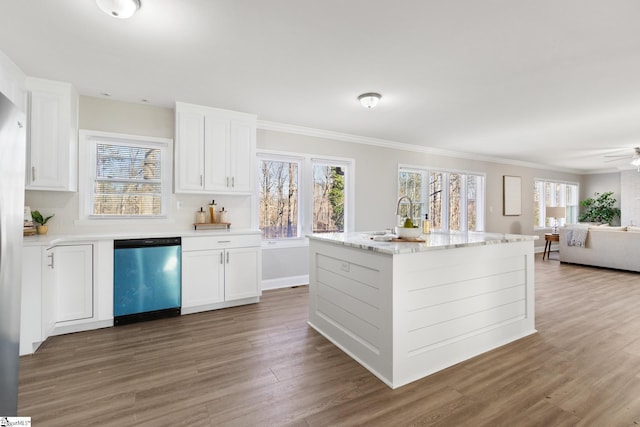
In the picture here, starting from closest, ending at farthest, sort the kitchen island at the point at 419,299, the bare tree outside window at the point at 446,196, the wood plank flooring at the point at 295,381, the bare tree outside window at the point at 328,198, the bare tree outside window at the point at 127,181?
the wood plank flooring at the point at 295,381 → the kitchen island at the point at 419,299 → the bare tree outside window at the point at 127,181 → the bare tree outside window at the point at 328,198 → the bare tree outside window at the point at 446,196

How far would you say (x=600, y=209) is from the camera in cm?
902

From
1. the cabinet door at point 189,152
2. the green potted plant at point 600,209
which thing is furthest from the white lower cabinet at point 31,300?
the green potted plant at point 600,209

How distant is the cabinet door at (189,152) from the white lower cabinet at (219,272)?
2.33 feet

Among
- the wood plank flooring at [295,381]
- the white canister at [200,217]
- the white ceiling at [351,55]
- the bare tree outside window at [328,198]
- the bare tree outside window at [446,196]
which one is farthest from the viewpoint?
the bare tree outside window at [446,196]

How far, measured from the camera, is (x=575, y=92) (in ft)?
10.5

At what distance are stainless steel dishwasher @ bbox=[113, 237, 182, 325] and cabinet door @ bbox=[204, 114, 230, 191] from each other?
87 centimetres

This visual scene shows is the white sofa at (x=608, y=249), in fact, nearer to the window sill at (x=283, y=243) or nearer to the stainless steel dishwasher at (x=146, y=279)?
the window sill at (x=283, y=243)

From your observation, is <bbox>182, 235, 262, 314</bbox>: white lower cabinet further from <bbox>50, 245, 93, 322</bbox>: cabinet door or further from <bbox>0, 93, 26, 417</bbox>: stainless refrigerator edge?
<bbox>0, 93, 26, 417</bbox>: stainless refrigerator edge

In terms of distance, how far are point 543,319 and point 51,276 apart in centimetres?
501

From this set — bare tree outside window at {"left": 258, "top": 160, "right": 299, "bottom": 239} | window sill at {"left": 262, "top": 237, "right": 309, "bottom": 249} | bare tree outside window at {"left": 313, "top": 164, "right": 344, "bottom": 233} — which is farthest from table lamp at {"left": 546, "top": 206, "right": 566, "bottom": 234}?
bare tree outside window at {"left": 258, "top": 160, "right": 299, "bottom": 239}

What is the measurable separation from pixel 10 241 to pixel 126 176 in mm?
2834

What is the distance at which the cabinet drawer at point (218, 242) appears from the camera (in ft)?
11.3

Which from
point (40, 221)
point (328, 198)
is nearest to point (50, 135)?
point (40, 221)

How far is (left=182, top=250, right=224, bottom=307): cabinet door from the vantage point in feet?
11.3
